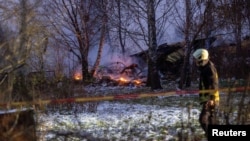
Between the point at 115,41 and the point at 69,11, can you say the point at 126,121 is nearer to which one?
the point at 69,11

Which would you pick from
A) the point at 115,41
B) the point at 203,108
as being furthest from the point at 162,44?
the point at 203,108

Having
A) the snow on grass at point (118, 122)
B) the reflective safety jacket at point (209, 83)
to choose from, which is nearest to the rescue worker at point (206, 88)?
the reflective safety jacket at point (209, 83)

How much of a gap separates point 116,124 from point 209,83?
312 cm

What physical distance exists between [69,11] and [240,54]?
13.3 meters

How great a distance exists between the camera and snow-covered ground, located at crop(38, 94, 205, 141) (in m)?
7.70

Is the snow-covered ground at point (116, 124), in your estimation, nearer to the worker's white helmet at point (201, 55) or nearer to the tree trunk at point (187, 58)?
the worker's white helmet at point (201, 55)

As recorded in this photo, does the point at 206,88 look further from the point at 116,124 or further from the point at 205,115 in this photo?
the point at 116,124

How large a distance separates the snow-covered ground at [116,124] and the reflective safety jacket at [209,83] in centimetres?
37

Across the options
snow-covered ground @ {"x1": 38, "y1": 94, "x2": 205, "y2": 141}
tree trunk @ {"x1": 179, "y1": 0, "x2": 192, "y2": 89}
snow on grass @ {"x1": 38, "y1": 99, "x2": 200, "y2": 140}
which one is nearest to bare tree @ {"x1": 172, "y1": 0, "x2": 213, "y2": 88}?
tree trunk @ {"x1": 179, "y1": 0, "x2": 192, "y2": 89}

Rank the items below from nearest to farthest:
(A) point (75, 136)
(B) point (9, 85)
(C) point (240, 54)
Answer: (B) point (9, 85) → (A) point (75, 136) → (C) point (240, 54)

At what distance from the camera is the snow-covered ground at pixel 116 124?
7.70 metres

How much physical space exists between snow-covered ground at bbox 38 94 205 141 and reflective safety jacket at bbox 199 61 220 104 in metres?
0.37

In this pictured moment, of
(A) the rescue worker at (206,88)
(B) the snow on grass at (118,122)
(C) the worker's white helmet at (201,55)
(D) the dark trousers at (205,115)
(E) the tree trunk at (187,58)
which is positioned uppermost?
(E) the tree trunk at (187,58)

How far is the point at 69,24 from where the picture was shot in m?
32.7
